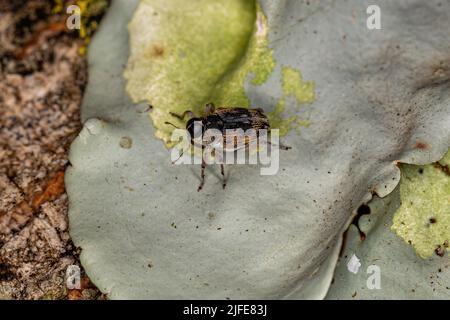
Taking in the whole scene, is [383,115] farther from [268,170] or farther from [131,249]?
[131,249]

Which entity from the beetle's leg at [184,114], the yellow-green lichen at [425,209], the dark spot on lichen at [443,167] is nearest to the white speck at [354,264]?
the yellow-green lichen at [425,209]

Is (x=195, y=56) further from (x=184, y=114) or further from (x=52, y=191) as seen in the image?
(x=52, y=191)

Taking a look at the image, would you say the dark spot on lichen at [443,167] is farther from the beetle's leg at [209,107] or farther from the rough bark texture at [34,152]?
the rough bark texture at [34,152]

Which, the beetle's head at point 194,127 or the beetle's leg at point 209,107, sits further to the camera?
the beetle's leg at point 209,107

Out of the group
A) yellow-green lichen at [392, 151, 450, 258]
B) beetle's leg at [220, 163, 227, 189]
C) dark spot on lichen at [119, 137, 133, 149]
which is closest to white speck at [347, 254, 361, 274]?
yellow-green lichen at [392, 151, 450, 258]

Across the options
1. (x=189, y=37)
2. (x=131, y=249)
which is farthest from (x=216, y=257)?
(x=189, y=37)

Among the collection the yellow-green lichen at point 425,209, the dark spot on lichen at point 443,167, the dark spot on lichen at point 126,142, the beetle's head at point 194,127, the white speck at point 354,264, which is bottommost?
the white speck at point 354,264

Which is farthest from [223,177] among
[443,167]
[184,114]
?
[443,167]

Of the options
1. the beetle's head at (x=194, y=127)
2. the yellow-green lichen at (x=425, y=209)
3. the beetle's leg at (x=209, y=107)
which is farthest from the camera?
the beetle's leg at (x=209, y=107)
